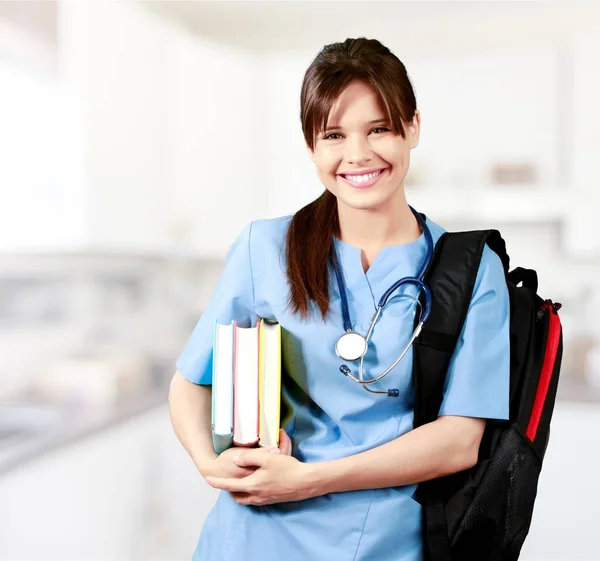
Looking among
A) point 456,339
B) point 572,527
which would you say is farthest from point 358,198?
point 572,527

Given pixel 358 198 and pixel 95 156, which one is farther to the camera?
pixel 95 156

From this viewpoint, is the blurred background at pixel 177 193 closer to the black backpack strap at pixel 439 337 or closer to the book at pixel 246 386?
the book at pixel 246 386

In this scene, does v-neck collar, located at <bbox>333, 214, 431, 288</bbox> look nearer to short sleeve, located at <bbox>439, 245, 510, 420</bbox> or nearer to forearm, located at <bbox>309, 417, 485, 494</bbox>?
short sleeve, located at <bbox>439, 245, 510, 420</bbox>

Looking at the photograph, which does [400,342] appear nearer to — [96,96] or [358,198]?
[358,198]

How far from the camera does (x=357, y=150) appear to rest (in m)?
0.97

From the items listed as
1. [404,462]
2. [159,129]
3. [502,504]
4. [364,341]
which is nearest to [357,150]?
[364,341]

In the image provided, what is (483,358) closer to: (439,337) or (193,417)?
(439,337)

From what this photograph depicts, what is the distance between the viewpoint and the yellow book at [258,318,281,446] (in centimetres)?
96

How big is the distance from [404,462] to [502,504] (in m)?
0.17

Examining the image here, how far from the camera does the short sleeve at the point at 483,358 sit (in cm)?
97

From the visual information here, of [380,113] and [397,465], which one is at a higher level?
[380,113]

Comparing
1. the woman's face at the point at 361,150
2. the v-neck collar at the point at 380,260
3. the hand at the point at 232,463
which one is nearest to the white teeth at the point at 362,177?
the woman's face at the point at 361,150

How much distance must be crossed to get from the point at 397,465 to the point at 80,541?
1.19 metres

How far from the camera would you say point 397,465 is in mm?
947
